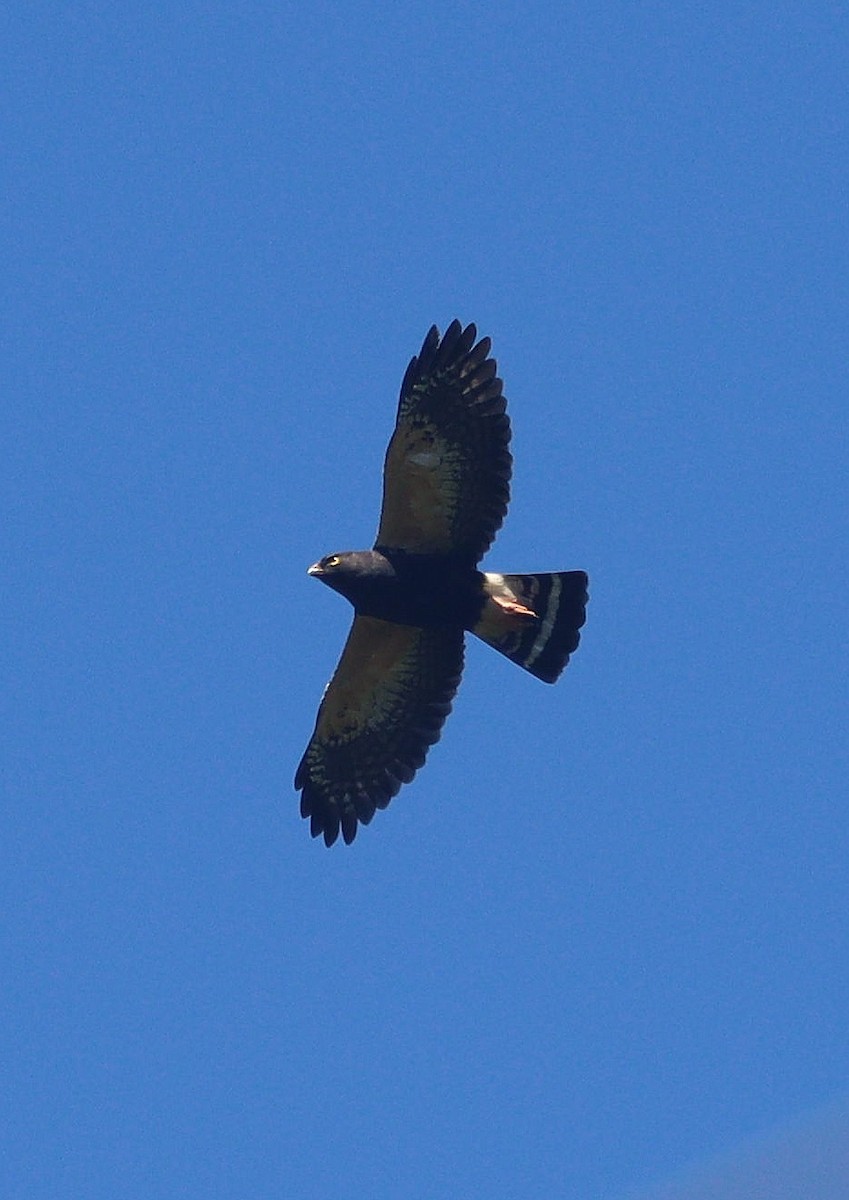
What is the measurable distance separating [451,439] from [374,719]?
8.63 feet

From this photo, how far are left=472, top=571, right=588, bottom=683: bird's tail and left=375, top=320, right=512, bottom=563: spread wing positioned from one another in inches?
27.5

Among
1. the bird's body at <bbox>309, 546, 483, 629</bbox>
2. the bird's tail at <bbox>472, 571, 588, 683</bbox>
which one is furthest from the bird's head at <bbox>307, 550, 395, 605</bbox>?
the bird's tail at <bbox>472, 571, 588, 683</bbox>

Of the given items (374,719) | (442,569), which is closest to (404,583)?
(442,569)

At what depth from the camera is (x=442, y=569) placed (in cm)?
1722

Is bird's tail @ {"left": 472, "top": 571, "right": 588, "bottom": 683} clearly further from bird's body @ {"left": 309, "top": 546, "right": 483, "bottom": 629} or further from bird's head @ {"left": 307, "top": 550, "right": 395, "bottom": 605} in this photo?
bird's head @ {"left": 307, "top": 550, "right": 395, "bottom": 605}

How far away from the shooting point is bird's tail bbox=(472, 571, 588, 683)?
1750cm

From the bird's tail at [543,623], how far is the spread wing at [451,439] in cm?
70

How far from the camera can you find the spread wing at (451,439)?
56.2 feet

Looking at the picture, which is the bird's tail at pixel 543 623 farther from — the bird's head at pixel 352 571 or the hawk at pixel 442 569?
the bird's head at pixel 352 571

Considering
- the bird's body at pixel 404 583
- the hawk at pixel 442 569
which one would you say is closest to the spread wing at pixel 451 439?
the hawk at pixel 442 569

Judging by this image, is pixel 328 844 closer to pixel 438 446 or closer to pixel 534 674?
pixel 534 674

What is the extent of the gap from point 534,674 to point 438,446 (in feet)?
6.75

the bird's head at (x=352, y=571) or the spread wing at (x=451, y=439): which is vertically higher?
the spread wing at (x=451, y=439)

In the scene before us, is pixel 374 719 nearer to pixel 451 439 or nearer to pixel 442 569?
pixel 442 569
